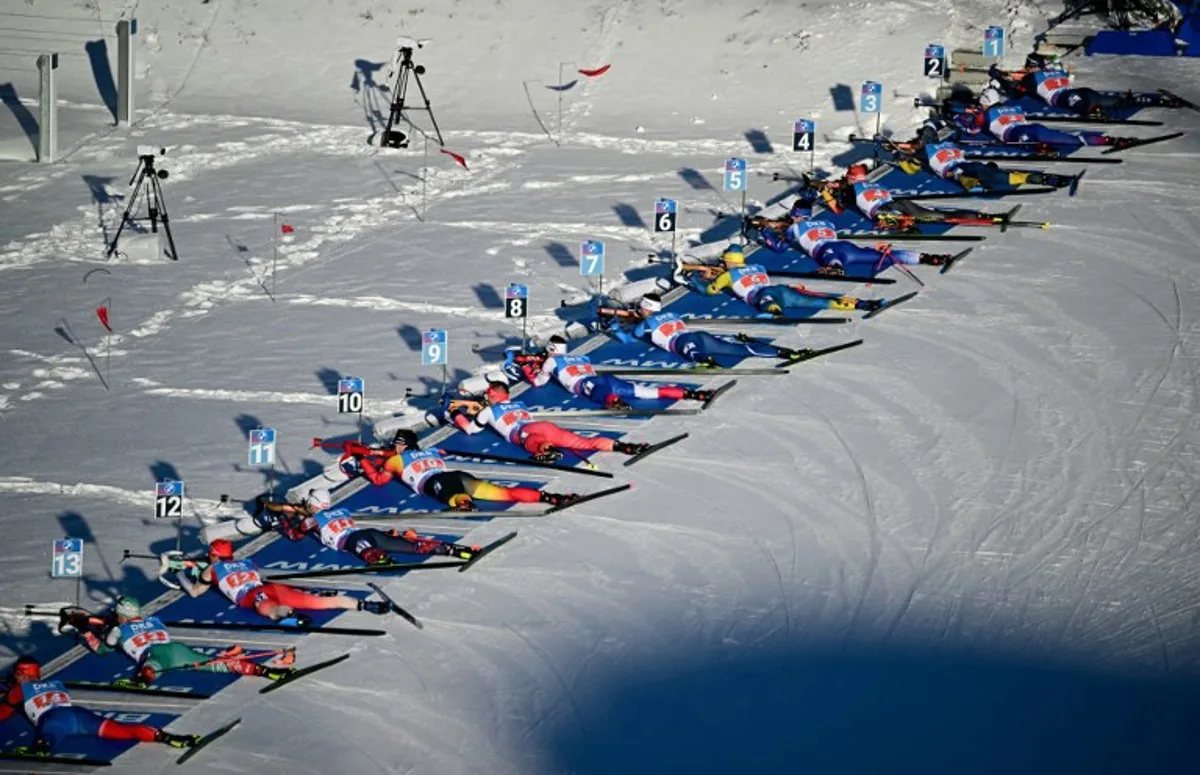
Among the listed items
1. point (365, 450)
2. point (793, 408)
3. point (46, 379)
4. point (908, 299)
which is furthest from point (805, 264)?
point (46, 379)

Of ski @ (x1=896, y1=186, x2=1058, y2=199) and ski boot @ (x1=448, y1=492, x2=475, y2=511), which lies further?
ski @ (x1=896, y1=186, x2=1058, y2=199)

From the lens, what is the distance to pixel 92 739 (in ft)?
73.0

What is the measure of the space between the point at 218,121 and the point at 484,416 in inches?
542

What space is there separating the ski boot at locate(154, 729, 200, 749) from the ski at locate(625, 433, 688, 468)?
22.1 ft

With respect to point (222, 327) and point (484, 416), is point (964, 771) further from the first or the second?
point (222, 327)

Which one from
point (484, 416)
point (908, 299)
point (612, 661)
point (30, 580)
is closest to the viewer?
point (612, 661)

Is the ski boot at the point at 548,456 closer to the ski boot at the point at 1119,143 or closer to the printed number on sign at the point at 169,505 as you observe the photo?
the printed number on sign at the point at 169,505

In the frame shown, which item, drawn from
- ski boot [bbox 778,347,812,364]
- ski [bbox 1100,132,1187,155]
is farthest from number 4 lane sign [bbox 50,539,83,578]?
ski [bbox 1100,132,1187,155]

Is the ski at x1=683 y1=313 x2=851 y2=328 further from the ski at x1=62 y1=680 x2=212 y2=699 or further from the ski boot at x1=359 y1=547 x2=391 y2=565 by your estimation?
the ski at x1=62 y1=680 x2=212 y2=699

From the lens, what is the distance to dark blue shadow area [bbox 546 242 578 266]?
33.8 meters

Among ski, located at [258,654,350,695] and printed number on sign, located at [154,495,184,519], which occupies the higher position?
printed number on sign, located at [154,495,184,519]

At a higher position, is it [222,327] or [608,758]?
[222,327]

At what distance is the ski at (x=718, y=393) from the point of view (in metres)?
28.2

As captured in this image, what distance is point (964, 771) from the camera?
21.3 meters
